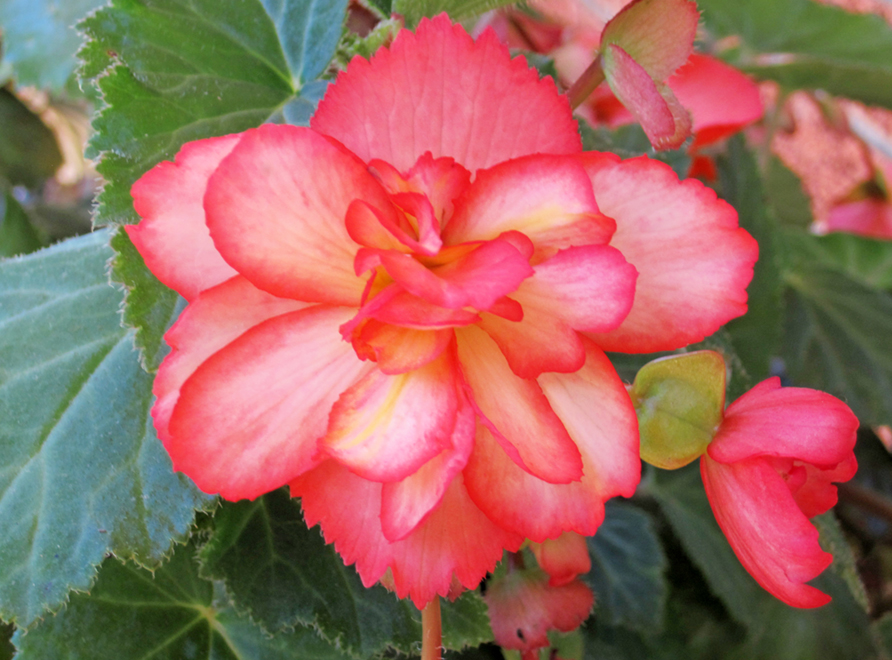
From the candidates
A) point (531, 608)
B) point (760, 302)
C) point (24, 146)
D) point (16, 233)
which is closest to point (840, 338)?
point (760, 302)

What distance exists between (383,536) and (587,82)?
20cm

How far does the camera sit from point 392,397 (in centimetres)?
21

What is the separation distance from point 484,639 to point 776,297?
1.41ft

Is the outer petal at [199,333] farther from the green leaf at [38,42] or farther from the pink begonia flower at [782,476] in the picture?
the green leaf at [38,42]

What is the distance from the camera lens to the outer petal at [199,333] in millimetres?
216

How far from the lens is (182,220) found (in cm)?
22

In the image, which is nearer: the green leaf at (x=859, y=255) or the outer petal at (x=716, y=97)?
the outer petal at (x=716, y=97)

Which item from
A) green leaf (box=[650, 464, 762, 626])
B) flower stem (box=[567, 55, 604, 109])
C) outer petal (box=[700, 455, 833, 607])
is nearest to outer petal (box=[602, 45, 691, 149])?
flower stem (box=[567, 55, 604, 109])

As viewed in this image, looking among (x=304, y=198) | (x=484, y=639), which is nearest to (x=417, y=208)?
(x=304, y=198)

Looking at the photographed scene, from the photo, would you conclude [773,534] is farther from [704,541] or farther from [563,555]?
[704,541]

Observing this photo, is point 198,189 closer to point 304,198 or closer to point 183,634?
point 304,198

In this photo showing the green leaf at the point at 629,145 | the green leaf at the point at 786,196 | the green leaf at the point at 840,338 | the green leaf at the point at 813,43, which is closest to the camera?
Answer: the green leaf at the point at 629,145

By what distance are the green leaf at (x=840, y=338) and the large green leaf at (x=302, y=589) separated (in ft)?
1.70

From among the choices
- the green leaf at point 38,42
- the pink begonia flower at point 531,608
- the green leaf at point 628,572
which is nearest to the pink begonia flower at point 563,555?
the pink begonia flower at point 531,608
